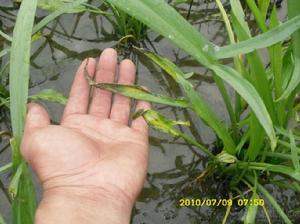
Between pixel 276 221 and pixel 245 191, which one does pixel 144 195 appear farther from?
pixel 276 221

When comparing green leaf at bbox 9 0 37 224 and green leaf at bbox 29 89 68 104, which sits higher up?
green leaf at bbox 9 0 37 224

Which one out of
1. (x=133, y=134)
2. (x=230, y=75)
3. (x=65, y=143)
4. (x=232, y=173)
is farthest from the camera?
(x=232, y=173)

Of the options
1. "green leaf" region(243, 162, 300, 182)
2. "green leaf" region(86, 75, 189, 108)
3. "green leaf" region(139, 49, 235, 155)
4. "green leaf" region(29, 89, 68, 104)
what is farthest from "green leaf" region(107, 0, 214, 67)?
"green leaf" region(29, 89, 68, 104)

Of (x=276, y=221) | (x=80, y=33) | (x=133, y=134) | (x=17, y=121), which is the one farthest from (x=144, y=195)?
(x=80, y=33)

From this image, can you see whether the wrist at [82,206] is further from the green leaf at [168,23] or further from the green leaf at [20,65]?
the green leaf at [168,23]

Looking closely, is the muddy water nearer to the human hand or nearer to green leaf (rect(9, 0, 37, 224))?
the human hand

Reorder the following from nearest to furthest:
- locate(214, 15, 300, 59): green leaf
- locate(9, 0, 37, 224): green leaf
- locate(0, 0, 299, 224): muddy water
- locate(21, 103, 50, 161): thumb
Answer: locate(214, 15, 300, 59): green leaf → locate(9, 0, 37, 224): green leaf → locate(21, 103, 50, 161): thumb → locate(0, 0, 299, 224): muddy water
